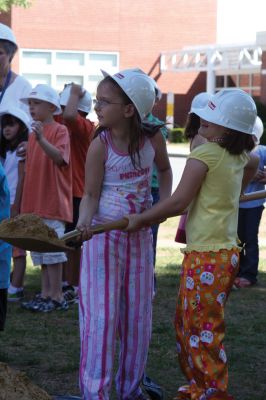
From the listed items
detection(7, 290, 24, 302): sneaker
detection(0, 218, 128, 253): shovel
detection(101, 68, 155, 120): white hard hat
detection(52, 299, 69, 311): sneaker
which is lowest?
detection(7, 290, 24, 302): sneaker

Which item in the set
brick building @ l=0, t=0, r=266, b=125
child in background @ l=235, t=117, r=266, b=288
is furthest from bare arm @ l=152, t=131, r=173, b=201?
brick building @ l=0, t=0, r=266, b=125

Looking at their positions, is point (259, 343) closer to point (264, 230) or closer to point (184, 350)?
point (184, 350)

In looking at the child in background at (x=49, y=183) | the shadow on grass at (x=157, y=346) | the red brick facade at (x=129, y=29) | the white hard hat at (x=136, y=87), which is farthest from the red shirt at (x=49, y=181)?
the red brick facade at (x=129, y=29)

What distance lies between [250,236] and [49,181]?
2400 mm

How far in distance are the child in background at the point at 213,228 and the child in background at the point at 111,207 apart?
0.80 ft

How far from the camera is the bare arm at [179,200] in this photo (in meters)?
4.06

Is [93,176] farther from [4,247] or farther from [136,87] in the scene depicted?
[4,247]

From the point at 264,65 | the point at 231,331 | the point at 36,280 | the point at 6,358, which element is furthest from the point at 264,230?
the point at 264,65

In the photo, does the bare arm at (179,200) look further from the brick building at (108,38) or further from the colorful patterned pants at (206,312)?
the brick building at (108,38)

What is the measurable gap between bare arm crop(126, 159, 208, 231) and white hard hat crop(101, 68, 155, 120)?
378 millimetres

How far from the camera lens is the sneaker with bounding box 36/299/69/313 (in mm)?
6980

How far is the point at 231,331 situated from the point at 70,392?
6.24 feet

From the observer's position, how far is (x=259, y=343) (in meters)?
6.11

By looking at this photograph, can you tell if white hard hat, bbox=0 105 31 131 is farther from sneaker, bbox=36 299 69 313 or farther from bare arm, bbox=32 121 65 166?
sneaker, bbox=36 299 69 313
